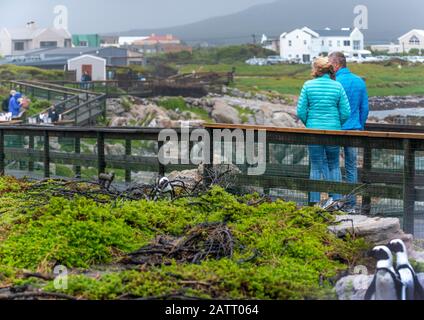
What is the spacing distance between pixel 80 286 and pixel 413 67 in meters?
72.4

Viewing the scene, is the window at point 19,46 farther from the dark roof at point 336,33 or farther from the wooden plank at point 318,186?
the wooden plank at point 318,186

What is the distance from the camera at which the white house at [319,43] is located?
8612 centimetres

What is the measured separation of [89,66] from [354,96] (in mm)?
73004

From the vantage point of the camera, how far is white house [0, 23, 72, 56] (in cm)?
10694

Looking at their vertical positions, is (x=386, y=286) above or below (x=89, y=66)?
above

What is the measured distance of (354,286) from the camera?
546 cm

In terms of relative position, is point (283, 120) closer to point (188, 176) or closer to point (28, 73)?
point (28, 73)

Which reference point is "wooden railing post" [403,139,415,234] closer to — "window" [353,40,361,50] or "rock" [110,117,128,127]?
"rock" [110,117,128,127]

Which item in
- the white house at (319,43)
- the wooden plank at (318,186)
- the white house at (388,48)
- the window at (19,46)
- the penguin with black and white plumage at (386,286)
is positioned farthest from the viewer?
the window at (19,46)

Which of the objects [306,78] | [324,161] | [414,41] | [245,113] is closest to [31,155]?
[324,161]

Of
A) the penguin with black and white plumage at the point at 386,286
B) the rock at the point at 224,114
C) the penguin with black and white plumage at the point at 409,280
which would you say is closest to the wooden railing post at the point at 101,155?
the penguin with black and white plumage at the point at 409,280

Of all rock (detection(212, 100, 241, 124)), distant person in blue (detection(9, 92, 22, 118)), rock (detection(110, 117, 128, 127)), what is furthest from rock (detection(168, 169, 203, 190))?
rock (detection(212, 100, 241, 124))

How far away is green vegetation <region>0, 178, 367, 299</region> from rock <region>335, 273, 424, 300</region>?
65mm

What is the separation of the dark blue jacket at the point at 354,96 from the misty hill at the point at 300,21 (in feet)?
263
